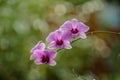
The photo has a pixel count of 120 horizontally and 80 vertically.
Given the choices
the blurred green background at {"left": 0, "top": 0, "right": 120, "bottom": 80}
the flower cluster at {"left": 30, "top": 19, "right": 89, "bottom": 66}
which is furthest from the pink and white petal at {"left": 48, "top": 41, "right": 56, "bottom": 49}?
the blurred green background at {"left": 0, "top": 0, "right": 120, "bottom": 80}

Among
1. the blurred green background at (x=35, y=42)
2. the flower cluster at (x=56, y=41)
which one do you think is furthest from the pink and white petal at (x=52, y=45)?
the blurred green background at (x=35, y=42)

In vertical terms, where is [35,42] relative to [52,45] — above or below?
below

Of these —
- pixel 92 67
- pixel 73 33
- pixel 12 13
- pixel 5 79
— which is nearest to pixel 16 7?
pixel 12 13

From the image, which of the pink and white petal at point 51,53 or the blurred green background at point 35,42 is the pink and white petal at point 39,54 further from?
the blurred green background at point 35,42

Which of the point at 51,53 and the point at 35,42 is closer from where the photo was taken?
the point at 51,53

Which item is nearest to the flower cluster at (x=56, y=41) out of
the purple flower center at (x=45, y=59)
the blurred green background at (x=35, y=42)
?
the purple flower center at (x=45, y=59)

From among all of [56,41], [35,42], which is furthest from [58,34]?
[35,42]

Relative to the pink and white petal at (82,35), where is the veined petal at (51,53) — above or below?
below

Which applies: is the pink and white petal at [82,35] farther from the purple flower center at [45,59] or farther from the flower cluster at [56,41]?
the purple flower center at [45,59]

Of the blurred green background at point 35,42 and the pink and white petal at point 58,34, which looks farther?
the blurred green background at point 35,42

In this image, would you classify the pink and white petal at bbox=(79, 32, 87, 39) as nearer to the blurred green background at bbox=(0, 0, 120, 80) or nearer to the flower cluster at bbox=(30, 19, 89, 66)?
the flower cluster at bbox=(30, 19, 89, 66)

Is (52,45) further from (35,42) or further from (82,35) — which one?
(35,42)

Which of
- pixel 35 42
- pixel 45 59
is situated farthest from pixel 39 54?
pixel 35 42

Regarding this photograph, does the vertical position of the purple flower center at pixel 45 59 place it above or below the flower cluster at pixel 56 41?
below
